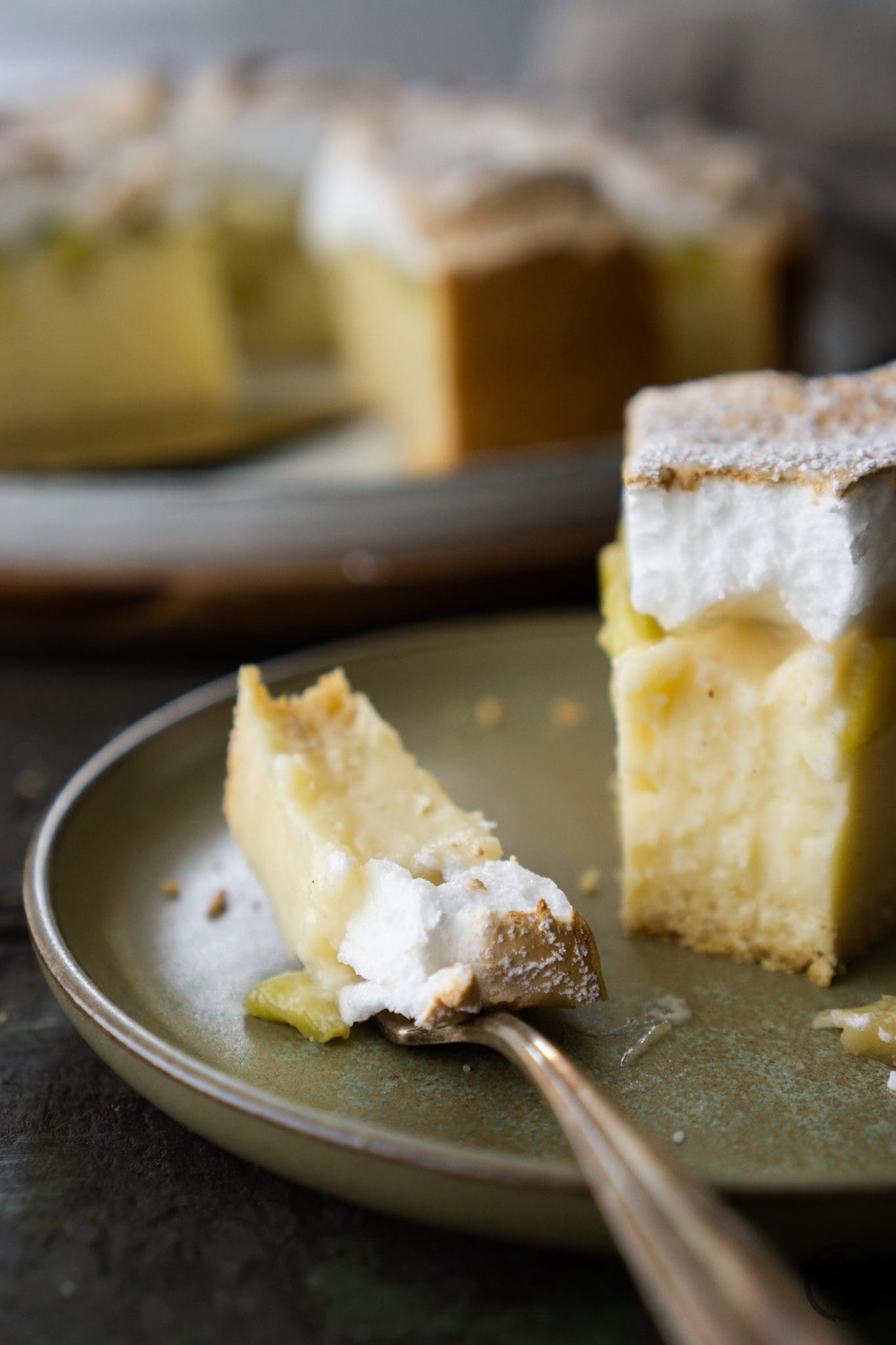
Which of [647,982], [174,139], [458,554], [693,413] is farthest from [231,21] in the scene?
[647,982]

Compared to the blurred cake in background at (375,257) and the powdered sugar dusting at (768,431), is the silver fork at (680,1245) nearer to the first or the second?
the powdered sugar dusting at (768,431)

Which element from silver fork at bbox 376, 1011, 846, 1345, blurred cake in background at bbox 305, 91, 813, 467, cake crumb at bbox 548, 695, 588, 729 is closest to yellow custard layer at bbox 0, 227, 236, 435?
blurred cake in background at bbox 305, 91, 813, 467

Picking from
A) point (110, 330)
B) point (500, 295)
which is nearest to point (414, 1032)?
point (500, 295)

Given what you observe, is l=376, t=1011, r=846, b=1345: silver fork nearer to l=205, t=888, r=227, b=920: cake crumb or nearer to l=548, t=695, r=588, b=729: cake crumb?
l=205, t=888, r=227, b=920: cake crumb

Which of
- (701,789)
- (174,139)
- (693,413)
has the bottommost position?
(701,789)

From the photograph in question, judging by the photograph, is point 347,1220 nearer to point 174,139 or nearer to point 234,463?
point 234,463

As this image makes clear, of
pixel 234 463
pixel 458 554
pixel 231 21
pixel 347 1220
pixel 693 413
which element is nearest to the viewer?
pixel 347 1220
